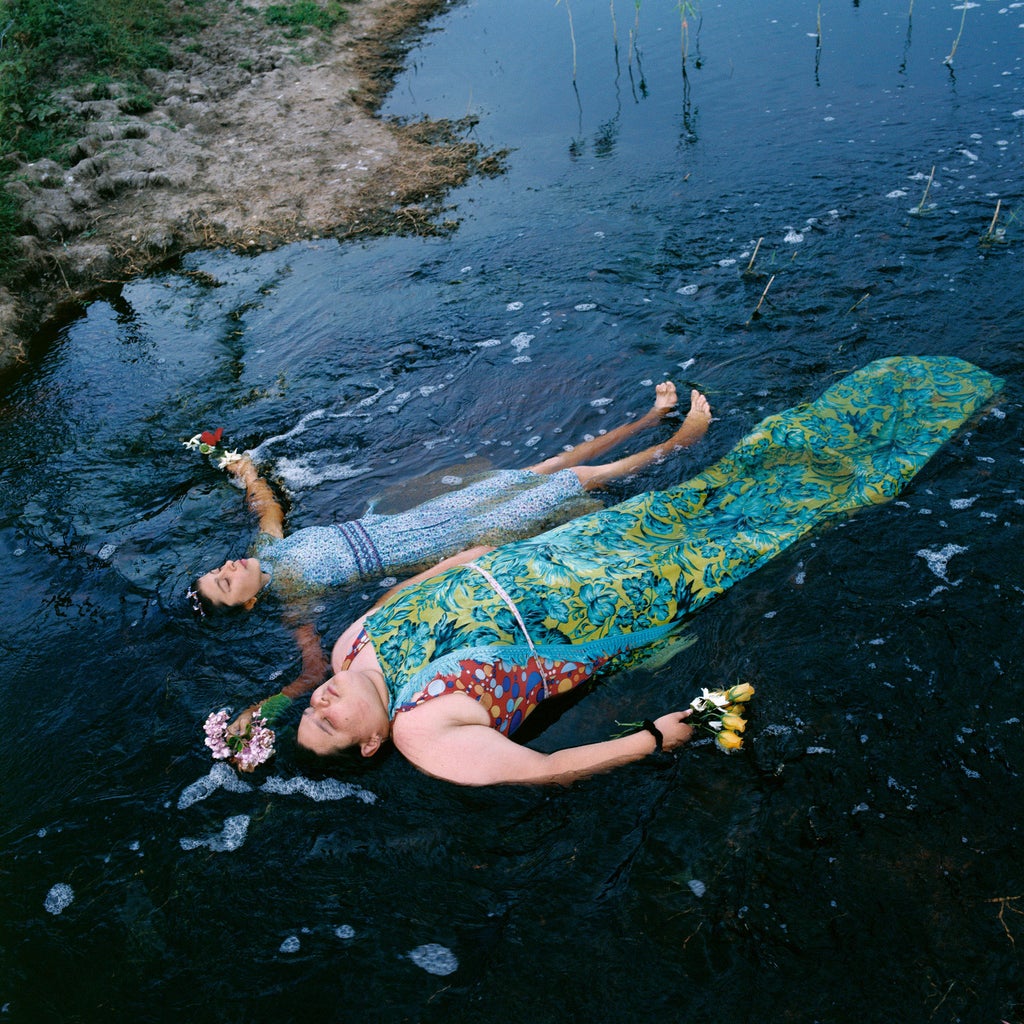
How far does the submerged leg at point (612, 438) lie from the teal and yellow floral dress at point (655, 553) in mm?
974

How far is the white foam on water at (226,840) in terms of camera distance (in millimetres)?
3702

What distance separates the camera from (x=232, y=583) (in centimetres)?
448

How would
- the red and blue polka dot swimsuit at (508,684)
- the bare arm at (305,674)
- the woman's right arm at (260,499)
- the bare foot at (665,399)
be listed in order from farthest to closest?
the bare foot at (665,399) < the woman's right arm at (260,499) < the bare arm at (305,674) < the red and blue polka dot swimsuit at (508,684)

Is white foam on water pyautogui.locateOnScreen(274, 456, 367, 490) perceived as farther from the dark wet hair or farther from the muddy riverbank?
the muddy riverbank

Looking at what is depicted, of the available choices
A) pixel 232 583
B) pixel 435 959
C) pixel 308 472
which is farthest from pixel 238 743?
pixel 308 472

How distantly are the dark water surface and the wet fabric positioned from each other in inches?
12.1

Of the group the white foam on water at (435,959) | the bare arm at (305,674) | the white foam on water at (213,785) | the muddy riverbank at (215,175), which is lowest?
the white foam on water at (435,959)

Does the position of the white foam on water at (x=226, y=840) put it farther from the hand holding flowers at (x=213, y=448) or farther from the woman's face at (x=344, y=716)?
the hand holding flowers at (x=213, y=448)

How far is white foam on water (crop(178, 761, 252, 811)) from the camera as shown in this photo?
3.94 metres

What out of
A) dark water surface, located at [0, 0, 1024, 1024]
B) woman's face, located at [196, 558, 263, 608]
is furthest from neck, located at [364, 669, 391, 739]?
woman's face, located at [196, 558, 263, 608]

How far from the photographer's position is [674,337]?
21.4 feet

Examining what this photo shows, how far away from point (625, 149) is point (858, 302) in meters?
5.05

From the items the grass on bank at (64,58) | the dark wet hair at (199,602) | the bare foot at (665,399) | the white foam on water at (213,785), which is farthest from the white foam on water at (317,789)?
the grass on bank at (64,58)

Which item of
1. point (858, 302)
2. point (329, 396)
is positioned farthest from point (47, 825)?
point (858, 302)
